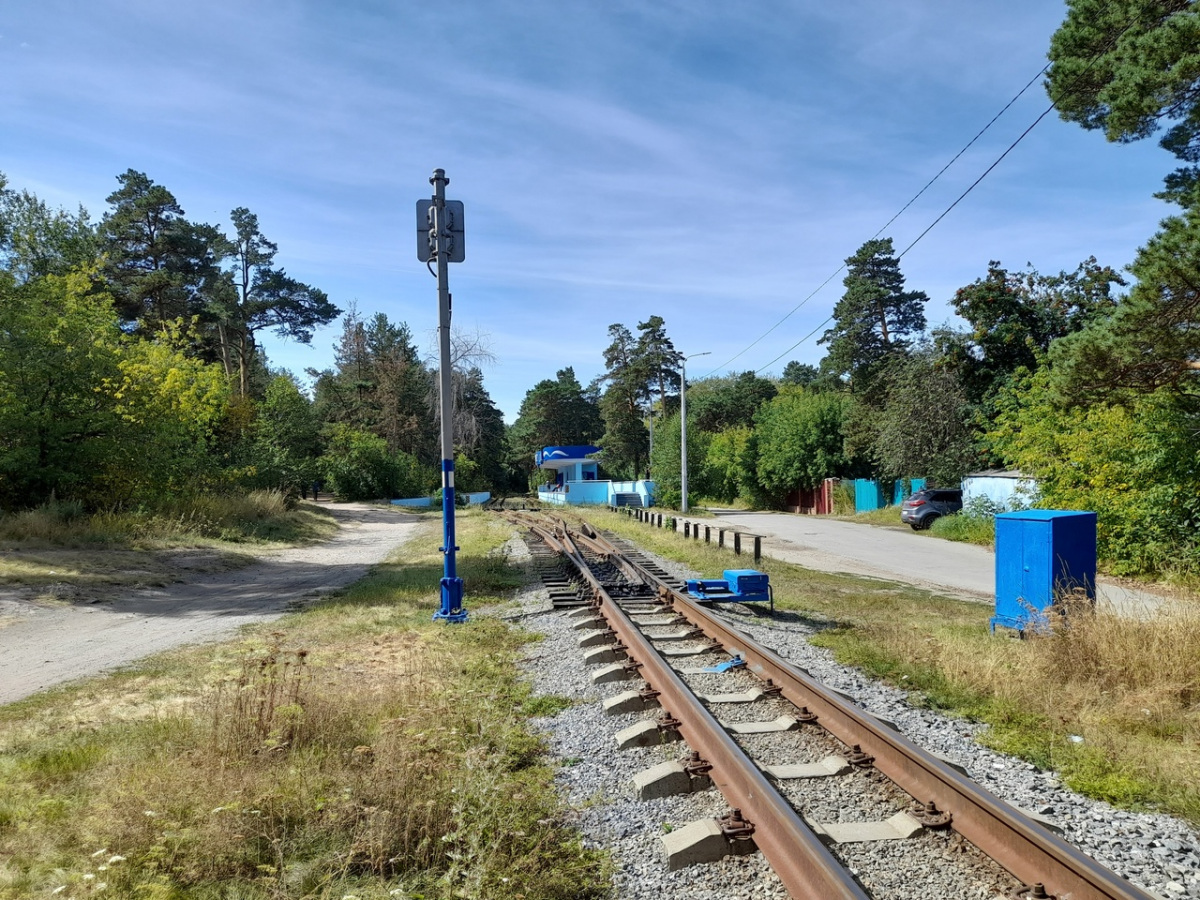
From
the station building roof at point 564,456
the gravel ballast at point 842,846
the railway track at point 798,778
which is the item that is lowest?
the gravel ballast at point 842,846

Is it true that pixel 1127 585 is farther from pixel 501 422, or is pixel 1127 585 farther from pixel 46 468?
pixel 501 422

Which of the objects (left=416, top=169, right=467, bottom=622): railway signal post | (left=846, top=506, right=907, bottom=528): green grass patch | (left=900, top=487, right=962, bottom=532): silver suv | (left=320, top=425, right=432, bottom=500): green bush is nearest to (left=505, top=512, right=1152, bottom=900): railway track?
(left=416, top=169, right=467, bottom=622): railway signal post

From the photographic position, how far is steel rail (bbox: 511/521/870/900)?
312 centimetres

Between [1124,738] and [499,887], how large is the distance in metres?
4.21

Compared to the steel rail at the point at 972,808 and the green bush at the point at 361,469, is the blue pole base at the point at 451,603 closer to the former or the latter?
the steel rail at the point at 972,808

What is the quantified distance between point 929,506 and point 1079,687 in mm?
23965

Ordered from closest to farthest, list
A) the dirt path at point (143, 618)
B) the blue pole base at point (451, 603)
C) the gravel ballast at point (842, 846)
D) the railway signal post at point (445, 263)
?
1. the gravel ballast at point (842, 846)
2. the dirt path at point (143, 618)
3. the blue pole base at point (451, 603)
4. the railway signal post at point (445, 263)

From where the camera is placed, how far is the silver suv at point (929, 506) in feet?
93.5

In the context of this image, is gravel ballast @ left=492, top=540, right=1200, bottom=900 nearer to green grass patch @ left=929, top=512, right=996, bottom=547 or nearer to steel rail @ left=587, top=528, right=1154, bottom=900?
steel rail @ left=587, top=528, right=1154, bottom=900

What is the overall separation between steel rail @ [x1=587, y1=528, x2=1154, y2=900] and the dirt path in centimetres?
693

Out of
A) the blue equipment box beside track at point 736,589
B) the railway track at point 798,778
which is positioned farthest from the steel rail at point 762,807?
the blue equipment box beside track at point 736,589

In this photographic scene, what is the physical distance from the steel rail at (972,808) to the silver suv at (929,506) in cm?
2464

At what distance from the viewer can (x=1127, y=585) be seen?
14.6 metres

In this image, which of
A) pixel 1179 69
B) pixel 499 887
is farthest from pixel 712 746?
pixel 1179 69
